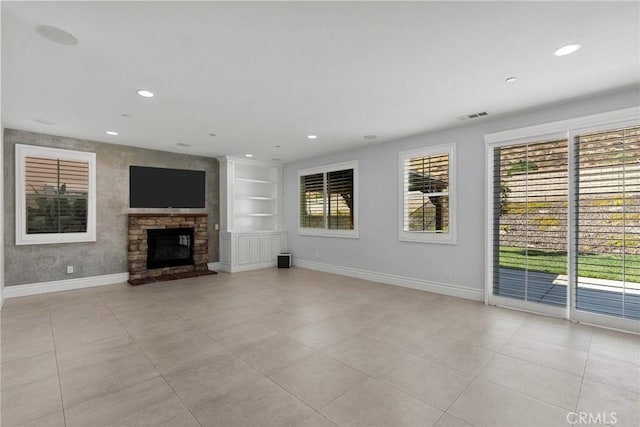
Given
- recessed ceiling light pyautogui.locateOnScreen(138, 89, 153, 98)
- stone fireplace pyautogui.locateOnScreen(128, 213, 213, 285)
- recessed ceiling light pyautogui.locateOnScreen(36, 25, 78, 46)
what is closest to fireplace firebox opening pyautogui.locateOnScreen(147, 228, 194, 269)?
stone fireplace pyautogui.locateOnScreen(128, 213, 213, 285)

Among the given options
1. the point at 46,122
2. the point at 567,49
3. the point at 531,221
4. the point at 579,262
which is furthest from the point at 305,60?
the point at 46,122

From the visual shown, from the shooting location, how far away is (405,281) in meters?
5.45

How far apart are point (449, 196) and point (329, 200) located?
9.31 feet

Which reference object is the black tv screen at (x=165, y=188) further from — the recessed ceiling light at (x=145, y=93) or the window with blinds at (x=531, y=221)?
the window with blinds at (x=531, y=221)

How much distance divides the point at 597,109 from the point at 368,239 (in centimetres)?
387

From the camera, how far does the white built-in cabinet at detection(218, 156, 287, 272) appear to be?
7.08m

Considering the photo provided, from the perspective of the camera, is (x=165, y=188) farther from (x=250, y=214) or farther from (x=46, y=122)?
(x=46, y=122)

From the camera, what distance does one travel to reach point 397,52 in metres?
2.58

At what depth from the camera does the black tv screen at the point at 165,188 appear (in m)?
6.11

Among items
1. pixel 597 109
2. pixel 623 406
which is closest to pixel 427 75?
pixel 597 109

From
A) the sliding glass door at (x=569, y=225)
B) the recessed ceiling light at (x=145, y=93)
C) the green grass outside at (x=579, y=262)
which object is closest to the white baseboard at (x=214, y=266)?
the recessed ceiling light at (x=145, y=93)

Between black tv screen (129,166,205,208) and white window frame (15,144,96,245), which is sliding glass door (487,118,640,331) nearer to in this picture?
black tv screen (129,166,205,208)

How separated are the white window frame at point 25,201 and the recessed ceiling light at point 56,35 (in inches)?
149

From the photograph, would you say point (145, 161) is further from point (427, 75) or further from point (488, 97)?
point (488, 97)
